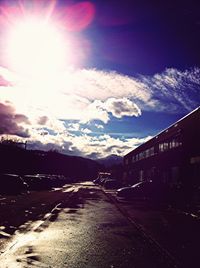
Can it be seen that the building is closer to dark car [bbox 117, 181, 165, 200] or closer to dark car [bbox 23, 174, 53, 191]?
dark car [bbox 117, 181, 165, 200]

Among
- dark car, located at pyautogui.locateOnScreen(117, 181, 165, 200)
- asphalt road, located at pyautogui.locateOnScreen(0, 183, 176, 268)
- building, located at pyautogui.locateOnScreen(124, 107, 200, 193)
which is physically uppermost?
building, located at pyautogui.locateOnScreen(124, 107, 200, 193)

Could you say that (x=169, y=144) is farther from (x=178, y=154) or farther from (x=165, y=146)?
(x=178, y=154)

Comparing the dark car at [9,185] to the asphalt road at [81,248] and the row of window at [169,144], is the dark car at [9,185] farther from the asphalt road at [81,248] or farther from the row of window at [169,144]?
the asphalt road at [81,248]

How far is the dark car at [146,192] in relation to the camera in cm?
3105

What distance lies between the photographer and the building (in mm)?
35244

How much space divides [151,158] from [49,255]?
1987 inches

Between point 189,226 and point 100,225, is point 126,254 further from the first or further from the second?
point 189,226

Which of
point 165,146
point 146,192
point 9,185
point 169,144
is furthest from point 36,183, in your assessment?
point 146,192

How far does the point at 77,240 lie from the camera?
1044 centimetres

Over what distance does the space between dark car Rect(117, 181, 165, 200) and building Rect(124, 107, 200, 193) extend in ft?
13.7

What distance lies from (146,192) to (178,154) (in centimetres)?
1064

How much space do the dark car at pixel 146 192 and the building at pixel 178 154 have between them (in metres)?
4.18

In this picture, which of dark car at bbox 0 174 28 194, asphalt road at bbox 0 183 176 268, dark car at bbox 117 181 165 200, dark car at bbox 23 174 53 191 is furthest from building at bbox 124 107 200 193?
asphalt road at bbox 0 183 176 268

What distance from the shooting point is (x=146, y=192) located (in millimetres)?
31234
